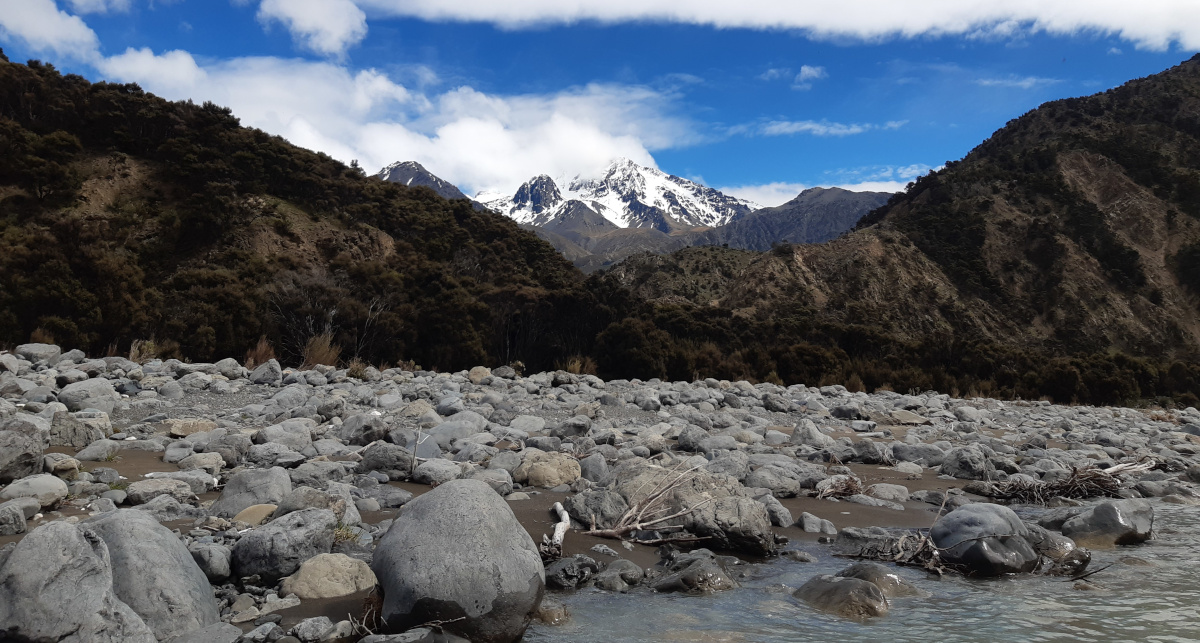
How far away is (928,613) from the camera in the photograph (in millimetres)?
3410

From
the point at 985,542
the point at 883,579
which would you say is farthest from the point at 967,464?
the point at 883,579

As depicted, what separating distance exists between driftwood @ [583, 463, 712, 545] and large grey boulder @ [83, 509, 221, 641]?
91.4 inches

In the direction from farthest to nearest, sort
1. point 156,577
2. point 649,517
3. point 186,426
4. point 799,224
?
1. point 799,224
2. point 186,426
3. point 649,517
4. point 156,577

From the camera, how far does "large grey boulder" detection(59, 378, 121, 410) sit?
23.8 ft

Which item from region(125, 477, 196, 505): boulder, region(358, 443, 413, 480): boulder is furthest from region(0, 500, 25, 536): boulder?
region(358, 443, 413, 480): boulder

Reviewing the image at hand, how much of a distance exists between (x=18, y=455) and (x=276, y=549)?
7.85 ft

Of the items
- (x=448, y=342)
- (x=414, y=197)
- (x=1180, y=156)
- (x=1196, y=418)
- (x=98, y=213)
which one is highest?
(x=1180, y=156)

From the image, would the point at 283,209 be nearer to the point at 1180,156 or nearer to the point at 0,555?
the point at 0,555

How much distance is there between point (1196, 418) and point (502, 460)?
15820 mm

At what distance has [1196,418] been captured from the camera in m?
14.2

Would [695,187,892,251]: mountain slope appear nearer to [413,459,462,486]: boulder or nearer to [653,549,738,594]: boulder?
[413,459,462,486]: boulder

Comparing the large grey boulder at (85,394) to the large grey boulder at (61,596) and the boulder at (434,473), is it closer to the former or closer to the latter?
the boulder at (434,473)

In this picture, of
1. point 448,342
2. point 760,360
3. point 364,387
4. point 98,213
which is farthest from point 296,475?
point 98,213

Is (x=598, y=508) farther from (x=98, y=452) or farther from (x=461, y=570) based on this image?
(x=98, y=452)
